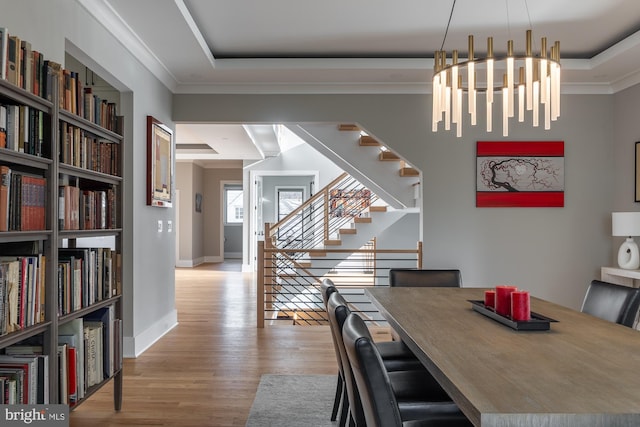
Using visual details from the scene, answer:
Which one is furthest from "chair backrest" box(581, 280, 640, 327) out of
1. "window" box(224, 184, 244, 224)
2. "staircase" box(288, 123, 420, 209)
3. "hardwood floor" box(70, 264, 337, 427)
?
"window" box(224, 184, 244, 224)

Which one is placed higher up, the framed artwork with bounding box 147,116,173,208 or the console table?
the framed artwork with bounding box 147,116,173,208

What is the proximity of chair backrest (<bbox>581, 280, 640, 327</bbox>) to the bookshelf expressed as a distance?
2533 millimetres

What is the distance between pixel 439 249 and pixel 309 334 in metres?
1.56

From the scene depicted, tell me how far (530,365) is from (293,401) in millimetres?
1842

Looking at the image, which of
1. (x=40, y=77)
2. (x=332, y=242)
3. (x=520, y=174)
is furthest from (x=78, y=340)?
(x=332, y=242)

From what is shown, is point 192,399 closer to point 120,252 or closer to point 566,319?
point 120,252

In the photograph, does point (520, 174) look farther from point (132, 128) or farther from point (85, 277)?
point (85, 277)

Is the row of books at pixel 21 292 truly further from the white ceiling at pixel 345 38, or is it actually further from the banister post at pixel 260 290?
the banister post at pixel 260 290

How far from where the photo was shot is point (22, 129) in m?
1.89

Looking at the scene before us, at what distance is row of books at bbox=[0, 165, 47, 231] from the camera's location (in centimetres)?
176

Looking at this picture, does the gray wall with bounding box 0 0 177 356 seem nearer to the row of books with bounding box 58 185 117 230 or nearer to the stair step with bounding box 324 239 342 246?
the row of books with bounding box 58 185 117 230

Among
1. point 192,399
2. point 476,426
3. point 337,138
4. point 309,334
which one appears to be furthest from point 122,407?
point 337,138

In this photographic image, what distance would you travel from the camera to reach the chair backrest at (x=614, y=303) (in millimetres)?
2205

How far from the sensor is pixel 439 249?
16.1 ft
